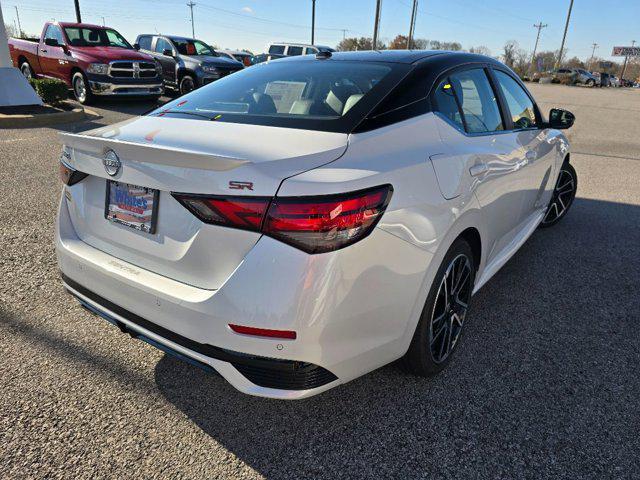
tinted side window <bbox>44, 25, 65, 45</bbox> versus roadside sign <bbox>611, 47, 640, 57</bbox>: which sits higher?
roadside sign <bbox>611, 47, 640, 57</bbox>

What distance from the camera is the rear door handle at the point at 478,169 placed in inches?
100.0

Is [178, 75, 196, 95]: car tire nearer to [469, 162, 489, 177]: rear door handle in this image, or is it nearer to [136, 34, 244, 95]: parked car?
[136, 34, 244, 95]: parked car

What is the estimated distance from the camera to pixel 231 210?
5.79 ft

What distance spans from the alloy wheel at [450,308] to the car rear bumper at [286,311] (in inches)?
13.8

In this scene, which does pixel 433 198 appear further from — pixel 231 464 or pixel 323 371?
pixel 231 464

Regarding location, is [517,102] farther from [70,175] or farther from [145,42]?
[145,42]

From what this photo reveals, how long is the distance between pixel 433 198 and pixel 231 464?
4.65 ft

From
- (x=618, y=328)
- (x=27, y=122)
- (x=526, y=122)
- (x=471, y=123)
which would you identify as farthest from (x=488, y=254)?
(x=27, y=122)

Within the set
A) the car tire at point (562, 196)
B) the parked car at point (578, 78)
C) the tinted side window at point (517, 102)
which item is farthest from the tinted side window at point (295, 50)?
the parked car at point (578, 78)

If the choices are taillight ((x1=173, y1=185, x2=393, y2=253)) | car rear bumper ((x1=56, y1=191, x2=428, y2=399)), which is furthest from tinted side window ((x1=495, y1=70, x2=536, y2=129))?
taillight ((x1=173, y1=185, x2=393, y2=253))

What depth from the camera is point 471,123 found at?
281cm

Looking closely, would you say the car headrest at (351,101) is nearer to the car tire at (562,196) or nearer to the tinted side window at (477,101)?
the tinted side window at (477,101)

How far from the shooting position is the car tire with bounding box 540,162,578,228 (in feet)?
17.0

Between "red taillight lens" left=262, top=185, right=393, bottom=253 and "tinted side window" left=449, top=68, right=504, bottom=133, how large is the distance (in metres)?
1.33
